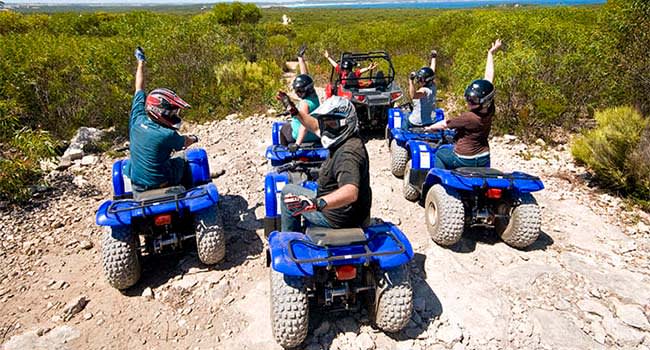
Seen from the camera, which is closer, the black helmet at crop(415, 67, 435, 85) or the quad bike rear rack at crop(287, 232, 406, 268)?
the quad bike rear rack at crop(287, 232, 406, 268)

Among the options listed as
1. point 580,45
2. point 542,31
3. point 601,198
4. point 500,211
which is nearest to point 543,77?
point 580,45

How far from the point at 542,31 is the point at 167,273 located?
31.0 ft

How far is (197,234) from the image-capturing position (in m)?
4.10

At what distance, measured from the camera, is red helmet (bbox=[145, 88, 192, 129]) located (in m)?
4.02

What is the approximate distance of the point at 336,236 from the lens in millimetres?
3168

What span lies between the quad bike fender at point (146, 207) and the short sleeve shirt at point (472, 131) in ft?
8.96

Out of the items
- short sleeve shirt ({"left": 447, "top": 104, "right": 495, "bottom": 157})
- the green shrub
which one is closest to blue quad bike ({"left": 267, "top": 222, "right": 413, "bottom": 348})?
short sleeve shirt ({"left": 447, "top": 104, "right": 495, "bottom": 157})

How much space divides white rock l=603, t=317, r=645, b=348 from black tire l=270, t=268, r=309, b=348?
2.56 meters

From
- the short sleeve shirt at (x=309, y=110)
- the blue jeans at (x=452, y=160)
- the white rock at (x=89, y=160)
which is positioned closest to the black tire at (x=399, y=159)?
the blue jeans at (x=452, y=160)

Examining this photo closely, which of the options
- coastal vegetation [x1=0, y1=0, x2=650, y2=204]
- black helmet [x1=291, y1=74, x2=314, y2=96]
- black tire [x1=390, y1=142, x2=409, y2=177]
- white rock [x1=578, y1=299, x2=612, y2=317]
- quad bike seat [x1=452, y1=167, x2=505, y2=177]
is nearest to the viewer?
white rock [x1=578, y1=299, x2=612, y2=317]

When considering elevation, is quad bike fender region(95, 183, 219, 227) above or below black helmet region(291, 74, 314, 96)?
below

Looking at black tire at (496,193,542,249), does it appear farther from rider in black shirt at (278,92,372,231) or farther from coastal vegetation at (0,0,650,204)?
coastal vegetation at (0,0,650,204)

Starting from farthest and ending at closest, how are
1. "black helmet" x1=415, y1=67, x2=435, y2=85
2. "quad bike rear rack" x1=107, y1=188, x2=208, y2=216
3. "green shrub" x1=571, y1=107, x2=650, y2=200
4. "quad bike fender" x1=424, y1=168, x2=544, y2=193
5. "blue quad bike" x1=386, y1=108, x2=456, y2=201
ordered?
"black helmet" x1=415, y1=67, x2=435, y2=85 → "green shrub" x1=571, y1=107, x2=650, y2=200 → "blue quad bike" x1=386, y1=108, x2=456, y2=201 → "quad bike fender" x1=424, y1=168, x2=544, y2=193 → "quad bike rear rack" x1=107, y1=188, x2=208, y2=216

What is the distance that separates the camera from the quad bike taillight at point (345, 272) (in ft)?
10.0
